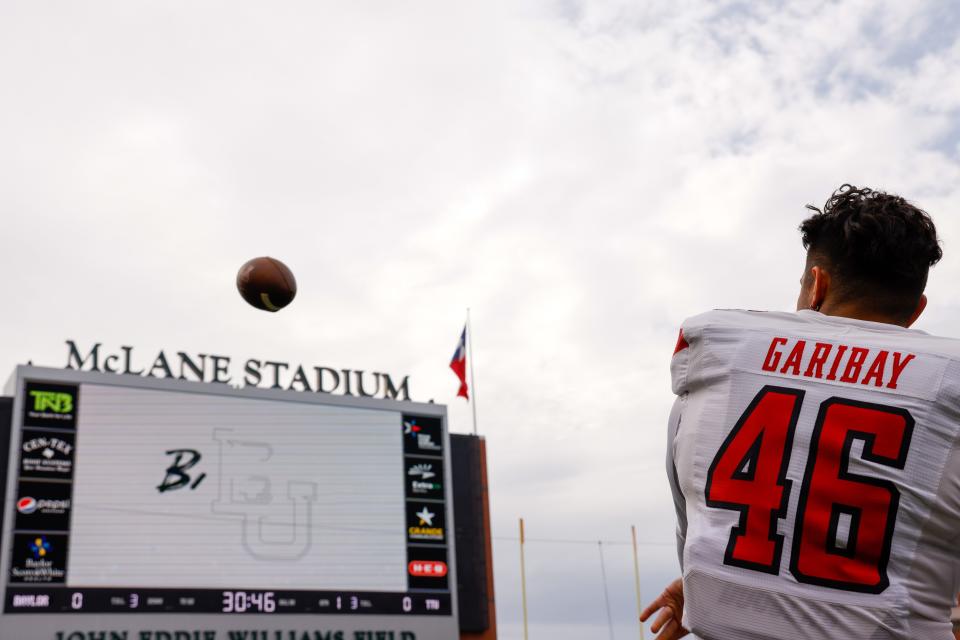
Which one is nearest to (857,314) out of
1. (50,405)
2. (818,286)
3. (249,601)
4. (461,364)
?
(818,286)

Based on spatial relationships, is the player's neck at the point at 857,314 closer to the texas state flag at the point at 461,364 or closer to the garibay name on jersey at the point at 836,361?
the garibay name on jersey at the point at 836,361

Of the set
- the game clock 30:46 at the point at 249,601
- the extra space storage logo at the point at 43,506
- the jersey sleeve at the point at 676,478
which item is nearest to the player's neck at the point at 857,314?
the jersey sleeve at the point at 676,478

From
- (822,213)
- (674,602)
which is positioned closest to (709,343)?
(822,213)

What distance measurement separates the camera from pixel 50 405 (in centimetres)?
1897

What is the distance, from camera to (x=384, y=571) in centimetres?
2145

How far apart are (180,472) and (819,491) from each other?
64.4ft

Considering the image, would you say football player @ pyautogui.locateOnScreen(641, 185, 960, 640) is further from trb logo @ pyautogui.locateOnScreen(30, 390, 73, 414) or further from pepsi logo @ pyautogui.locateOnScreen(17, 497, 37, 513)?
trb logo @ pyautogui.locateOnScreen(30, 390, 73, 414)

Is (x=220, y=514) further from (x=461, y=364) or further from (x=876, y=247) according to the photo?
(x=876, y=247)

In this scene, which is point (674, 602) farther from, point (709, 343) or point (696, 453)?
point (709, 343)

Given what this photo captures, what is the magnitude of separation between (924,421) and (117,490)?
1929cm

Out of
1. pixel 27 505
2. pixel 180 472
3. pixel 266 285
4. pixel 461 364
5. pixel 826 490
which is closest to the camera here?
pixel 826 490

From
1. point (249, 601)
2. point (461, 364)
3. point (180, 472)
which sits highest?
point (461, 364)

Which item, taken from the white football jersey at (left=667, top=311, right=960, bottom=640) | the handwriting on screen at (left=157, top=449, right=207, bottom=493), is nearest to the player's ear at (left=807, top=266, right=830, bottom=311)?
the white football jersey at (left=667, top=311, right=960, bottom=640)

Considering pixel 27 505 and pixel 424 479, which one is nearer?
Result: pixel 27 505
